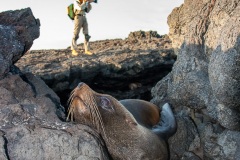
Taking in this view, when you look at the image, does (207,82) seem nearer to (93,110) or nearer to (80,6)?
(93,110)

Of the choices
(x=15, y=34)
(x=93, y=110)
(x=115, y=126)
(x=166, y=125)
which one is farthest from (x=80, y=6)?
(x=93, y=110)

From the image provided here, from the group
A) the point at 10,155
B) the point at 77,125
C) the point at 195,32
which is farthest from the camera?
the point at 195,32

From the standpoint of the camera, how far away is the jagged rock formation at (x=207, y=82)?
595cm

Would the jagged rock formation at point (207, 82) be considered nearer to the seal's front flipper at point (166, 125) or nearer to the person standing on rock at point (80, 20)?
the seal's front flipper at point (166, 125)

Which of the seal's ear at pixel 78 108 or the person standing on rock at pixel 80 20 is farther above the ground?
the person standing on rock at pixel 80 20

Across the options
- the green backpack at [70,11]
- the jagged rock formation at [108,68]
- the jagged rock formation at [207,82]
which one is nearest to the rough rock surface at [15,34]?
the jagged rock formation at [108,68]

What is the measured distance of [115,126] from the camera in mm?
6293

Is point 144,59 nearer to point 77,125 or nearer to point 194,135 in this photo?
point 194,135

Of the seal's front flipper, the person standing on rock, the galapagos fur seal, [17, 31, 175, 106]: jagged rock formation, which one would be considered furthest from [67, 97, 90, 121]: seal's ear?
the person standing on rock

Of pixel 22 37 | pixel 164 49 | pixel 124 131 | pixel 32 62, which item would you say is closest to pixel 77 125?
pixel 124 131

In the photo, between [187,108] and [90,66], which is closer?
[187,108]

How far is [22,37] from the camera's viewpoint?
6.20m

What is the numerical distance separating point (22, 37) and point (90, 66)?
132 inches

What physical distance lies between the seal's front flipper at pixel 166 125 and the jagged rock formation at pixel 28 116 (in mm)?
1892
